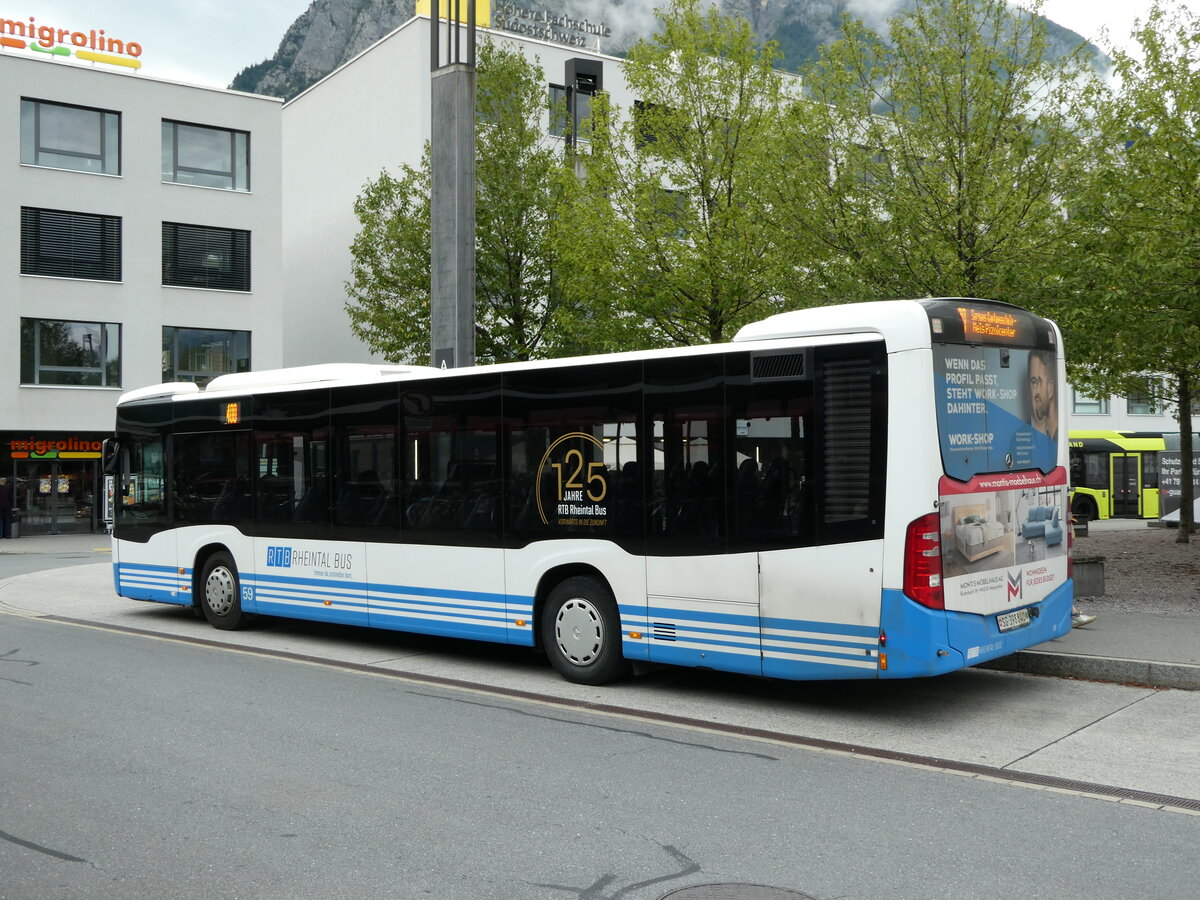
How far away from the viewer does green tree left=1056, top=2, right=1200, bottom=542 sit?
467 inches

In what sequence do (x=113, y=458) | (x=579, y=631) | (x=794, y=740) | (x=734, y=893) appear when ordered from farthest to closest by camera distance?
1. (x=113, y=458)
2. (x=579, y=631)
3. (x=794, y=740)
4. (x=734, y=893)

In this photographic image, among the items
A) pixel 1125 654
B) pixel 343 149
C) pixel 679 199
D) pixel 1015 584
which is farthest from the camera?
pixel 343 149

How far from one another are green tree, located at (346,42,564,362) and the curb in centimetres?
1509

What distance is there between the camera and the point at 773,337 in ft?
27.4

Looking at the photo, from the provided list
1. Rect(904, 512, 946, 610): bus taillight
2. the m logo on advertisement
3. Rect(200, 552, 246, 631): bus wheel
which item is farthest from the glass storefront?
Rect(904, 512, 946, 610): bus taillight

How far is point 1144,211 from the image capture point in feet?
40.2

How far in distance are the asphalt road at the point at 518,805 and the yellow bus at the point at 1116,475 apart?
28.9 metres

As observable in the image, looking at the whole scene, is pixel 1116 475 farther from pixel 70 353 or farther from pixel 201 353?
pixel 70 353

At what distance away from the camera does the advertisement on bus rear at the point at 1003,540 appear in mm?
7711

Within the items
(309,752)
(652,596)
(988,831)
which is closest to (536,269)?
(652,596)

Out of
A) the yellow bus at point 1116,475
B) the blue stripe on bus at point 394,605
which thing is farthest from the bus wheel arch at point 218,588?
the yellow bus at point 1116,475

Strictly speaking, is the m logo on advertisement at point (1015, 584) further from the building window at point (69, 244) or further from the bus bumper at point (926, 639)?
the building window at point (69, 244)

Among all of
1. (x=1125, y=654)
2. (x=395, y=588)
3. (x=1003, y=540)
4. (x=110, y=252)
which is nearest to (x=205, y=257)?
(x=110, y=252)

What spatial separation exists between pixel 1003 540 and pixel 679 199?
36.9 ft
